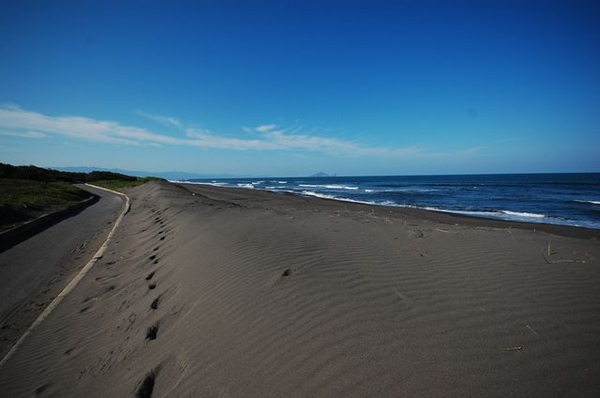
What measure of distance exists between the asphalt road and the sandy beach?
48 centimetres

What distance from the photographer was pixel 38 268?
6.92 meters

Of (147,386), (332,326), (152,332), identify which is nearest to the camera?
(147,386)

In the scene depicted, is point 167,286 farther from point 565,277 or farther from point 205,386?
point 565,277

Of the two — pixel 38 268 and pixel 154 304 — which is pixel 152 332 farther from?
pixel 38 268

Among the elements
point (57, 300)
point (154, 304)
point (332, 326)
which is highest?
point (332, 326)

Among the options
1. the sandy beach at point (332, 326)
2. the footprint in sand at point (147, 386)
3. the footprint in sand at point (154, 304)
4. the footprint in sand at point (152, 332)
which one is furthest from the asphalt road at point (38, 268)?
the footprint in sand at point (147, 386)

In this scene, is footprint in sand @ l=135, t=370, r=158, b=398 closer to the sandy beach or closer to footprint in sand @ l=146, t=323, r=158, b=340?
the sandy beach

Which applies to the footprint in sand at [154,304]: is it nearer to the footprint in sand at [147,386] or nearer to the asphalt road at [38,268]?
the footprint in sand at [147,386]

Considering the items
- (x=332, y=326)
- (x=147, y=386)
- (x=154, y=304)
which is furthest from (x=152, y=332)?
(x=332, y=326)

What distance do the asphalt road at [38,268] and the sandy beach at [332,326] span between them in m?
0.48

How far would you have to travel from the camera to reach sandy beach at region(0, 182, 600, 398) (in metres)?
2.18

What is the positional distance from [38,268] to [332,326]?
7.59 metres

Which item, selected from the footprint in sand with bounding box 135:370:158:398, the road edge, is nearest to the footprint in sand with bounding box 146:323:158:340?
the footprint in sand with bounding box 135:370:158:398

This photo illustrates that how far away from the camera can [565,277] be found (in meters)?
3.79
